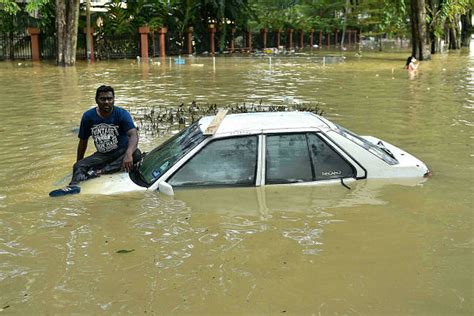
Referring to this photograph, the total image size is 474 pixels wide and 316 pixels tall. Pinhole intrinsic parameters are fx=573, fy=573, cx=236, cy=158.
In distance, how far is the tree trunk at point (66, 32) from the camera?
28406 mm

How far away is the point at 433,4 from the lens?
35.6m

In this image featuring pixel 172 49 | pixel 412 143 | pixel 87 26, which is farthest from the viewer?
pixel 172 49

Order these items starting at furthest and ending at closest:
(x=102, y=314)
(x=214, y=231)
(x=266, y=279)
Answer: (x=214, y=231) < (x=266, y=279) < (x=102, y=314)

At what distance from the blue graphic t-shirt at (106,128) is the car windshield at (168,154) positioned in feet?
1.35

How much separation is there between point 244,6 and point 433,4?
12417 mm

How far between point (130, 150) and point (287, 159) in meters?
1.81

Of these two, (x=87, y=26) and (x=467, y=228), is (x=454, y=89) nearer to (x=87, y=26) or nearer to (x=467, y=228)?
(x=467, y=228)

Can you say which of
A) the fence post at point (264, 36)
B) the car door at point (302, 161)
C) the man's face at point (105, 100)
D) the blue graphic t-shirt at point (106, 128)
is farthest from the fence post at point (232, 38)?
the car door at point (302, 161)

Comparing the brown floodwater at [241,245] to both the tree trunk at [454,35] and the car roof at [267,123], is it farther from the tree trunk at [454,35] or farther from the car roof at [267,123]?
the tree trunk at [454,35]

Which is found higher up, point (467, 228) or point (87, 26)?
point (87, 26)

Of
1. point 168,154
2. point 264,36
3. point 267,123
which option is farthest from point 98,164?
point 264,36

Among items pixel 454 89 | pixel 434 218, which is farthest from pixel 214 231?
pixel 454 89

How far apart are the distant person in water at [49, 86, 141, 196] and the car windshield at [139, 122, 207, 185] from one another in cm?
21

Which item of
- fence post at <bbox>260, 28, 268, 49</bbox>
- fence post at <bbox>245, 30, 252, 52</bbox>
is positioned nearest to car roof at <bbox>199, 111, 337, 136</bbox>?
fence post at <bbox>245, 30, 252, 52</bbox>
